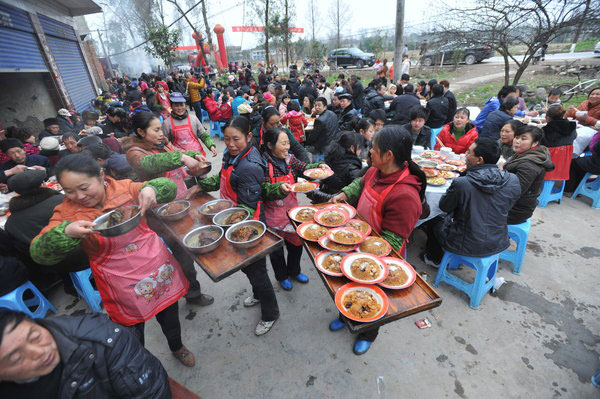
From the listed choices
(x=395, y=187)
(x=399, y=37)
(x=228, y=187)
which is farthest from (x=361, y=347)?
(x=399, y=37)

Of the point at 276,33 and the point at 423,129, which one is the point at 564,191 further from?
the point at 276,33

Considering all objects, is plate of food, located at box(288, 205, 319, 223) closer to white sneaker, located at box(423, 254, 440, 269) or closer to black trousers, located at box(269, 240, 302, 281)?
black trousers, located at box(269, 240, 302, 281)

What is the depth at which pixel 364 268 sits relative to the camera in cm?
201

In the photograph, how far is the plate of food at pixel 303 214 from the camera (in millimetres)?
2746

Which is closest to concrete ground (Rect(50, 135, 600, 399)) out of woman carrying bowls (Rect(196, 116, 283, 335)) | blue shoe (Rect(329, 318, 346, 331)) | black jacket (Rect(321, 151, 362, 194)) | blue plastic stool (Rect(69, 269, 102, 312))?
blue shoe (Rect(329, 318, 346, 331))

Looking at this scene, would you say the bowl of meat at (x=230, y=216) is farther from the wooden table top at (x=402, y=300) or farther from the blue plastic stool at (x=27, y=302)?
the blue plastic stool at (x=27, y=302)

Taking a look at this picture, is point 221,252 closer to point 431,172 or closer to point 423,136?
point 431,172

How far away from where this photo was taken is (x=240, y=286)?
3.67 meters

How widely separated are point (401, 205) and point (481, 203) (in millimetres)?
1363

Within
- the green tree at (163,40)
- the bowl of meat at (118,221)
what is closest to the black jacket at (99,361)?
the bowl of meat at (118,221)

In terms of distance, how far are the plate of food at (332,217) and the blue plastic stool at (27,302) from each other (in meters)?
3.46

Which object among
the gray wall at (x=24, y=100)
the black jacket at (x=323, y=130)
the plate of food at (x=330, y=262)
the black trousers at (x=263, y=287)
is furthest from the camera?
the gray wall at (x=24, y=100)

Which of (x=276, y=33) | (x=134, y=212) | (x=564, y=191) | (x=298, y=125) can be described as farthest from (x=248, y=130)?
(x=276, y=33)

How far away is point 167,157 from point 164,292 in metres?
1.25
